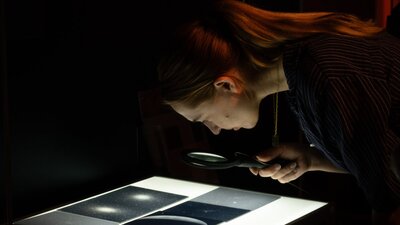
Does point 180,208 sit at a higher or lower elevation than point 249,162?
lower

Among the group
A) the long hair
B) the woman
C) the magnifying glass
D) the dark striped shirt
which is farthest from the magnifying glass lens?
the dark striped shirt

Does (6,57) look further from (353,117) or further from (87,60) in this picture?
(353,117)

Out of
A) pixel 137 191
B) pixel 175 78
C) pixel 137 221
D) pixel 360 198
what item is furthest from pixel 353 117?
pixel 360 198

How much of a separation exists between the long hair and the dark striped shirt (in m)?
0.06

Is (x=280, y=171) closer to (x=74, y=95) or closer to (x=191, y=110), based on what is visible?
(x=191, y=110)

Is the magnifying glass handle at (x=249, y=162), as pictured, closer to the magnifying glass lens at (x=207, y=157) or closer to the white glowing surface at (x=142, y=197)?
the magnifying glass lens at (x=207, y=157)

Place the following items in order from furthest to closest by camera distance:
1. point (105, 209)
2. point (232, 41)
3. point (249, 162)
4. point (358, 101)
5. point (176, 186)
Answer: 1. point (176, 186)
2. point (105, 209)
3. point (249, 162)
4. point (232, 41)
5. point (358, 101)

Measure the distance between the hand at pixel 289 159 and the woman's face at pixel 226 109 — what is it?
0.46ft

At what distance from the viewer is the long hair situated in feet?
3.84

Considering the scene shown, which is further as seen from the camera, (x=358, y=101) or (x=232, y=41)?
(x=232, y=41)

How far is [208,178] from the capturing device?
195 cm

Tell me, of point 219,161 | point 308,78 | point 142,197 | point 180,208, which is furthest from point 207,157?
point 308,78

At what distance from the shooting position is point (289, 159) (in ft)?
4.78

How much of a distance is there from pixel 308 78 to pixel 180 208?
0.54m
